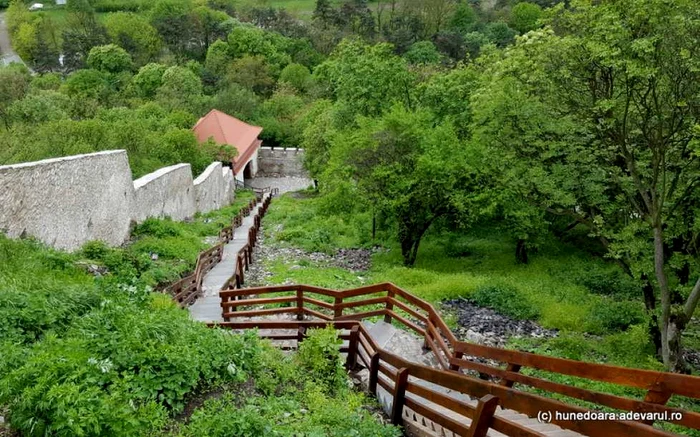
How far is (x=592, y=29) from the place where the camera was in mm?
10398

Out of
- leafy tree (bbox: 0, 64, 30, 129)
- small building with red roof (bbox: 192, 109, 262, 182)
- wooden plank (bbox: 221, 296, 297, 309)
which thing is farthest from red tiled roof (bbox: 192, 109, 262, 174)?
wooden plank (bbox: 221, 296, 297, 309)

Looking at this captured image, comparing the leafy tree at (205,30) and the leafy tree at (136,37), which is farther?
the leafy tree at (205,30)

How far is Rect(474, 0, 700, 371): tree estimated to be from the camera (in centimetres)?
966

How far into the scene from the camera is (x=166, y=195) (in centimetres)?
2167

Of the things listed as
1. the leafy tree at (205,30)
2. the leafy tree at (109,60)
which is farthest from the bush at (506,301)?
the leafy tree at (205,30)

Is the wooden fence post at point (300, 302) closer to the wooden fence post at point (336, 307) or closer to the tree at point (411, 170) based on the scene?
the wooden fence post at point (336, 307)

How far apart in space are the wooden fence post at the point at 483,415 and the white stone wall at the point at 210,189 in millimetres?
24719

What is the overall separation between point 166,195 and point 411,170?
405 inches

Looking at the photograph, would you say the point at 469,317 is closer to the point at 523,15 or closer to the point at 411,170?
the point at 411,170

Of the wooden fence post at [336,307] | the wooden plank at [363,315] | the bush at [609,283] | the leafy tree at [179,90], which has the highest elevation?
the leafy tree at [179,90]

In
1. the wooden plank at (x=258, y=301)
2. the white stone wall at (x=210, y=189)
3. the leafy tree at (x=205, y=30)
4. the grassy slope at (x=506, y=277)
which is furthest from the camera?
the leafy tree at (x=205, y=30)

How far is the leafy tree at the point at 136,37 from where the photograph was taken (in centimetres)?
7731

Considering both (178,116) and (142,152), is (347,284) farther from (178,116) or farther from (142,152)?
(178,116)

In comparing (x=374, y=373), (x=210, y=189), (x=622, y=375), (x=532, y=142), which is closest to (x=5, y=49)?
(x=210, y=189)
